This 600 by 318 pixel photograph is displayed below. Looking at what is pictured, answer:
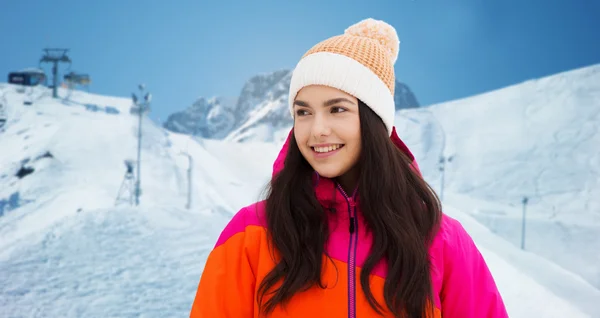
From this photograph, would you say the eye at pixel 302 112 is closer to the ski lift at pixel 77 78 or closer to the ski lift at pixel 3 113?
the ski lift at pixel 3 113

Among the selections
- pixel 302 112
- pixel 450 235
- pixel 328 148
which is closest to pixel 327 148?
pixel 328 148

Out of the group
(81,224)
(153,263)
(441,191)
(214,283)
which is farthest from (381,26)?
(441,191)

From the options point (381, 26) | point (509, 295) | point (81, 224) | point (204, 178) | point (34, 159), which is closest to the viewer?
point (381, 26)

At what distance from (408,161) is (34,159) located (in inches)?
1167

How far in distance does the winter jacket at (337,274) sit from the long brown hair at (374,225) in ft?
0.11

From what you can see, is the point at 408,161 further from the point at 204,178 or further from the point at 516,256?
the point at 204,178

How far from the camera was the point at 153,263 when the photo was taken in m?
7.08

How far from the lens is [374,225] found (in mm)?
1801

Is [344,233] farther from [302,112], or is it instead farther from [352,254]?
[302,112]

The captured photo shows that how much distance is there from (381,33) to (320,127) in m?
0.70

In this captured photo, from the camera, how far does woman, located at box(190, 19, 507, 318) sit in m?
1.72

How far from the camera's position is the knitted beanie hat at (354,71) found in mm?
1833

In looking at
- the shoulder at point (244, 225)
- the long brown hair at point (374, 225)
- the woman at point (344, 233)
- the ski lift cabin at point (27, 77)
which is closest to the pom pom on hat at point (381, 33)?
the woman at point (344, 233)

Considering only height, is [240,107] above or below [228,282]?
above
